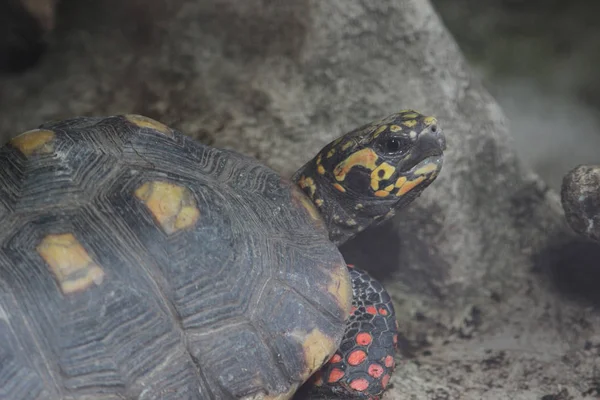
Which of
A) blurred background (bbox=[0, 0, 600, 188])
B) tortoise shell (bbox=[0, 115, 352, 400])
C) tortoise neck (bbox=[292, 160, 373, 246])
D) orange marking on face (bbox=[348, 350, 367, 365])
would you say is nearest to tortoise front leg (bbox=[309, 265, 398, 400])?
orange marking on face (bbox=[348, 350, 367, 365])

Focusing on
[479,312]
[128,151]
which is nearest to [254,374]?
[128,151]

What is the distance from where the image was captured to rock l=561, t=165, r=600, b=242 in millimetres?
2938

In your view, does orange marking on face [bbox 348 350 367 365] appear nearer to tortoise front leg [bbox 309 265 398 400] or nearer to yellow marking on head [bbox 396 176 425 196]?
tortoise front leg [bbox 309 265 398 400]

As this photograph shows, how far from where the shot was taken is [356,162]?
9.31 feet

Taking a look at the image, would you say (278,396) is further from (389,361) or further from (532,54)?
(532,54)

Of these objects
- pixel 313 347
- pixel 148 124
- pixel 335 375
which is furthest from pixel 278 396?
pixel 148 124

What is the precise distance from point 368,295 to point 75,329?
1.41m

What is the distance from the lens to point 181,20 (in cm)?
374

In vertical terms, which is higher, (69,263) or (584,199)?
(69,263)

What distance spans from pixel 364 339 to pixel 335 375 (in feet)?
0.70

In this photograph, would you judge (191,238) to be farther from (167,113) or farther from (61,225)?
(167,113)

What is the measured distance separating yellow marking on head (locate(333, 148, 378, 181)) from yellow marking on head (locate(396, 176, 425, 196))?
0.18 metres

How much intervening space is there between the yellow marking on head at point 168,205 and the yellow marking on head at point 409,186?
1.07m

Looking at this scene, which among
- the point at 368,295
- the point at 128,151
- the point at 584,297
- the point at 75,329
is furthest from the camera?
the point at 584,297
